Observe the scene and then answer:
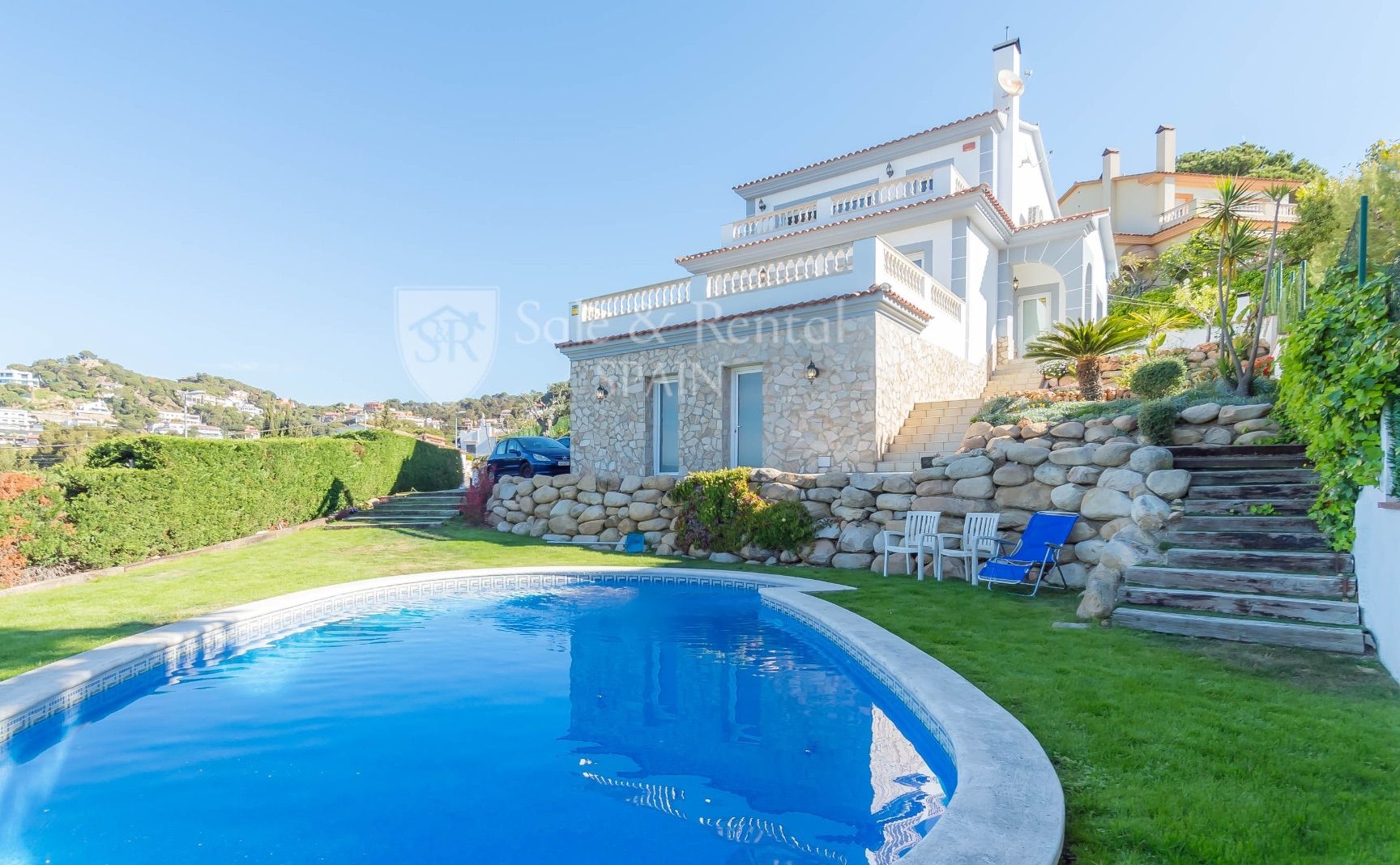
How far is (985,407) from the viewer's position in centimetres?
1267

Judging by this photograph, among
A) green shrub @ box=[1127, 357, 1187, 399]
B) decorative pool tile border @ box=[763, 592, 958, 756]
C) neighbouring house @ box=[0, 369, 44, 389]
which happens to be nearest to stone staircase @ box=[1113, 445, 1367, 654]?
decorative pool tile border @ box=[763, 592, 958, 756]

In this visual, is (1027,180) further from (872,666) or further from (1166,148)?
(1166,148)

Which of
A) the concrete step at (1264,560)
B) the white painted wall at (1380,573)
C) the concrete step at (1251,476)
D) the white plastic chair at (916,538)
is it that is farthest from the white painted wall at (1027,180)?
the white painted wall at (1380,573)

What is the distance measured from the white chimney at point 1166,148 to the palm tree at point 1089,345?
2971 centimetres

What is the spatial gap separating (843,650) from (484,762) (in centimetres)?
320

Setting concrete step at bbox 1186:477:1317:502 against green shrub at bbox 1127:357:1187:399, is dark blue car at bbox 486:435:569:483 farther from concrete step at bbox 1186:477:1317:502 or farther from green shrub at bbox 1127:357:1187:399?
concrete step at bbox 1186:477:1317:502

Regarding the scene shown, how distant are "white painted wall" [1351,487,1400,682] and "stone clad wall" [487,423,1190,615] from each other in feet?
5.52

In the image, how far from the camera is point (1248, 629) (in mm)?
5215

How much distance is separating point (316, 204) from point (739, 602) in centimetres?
2333

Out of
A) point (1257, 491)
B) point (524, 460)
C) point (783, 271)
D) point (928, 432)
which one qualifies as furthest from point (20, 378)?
point (1257, 491)

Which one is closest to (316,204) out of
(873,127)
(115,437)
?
(115,437)

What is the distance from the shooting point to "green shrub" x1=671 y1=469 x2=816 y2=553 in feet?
35.5

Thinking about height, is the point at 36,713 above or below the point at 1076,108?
below

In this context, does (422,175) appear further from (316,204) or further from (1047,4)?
(1047,4)
